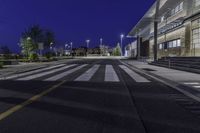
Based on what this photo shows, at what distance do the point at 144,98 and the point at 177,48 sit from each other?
116ft

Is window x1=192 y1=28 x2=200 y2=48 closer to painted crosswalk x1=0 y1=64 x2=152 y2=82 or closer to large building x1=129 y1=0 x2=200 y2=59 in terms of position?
large building x1=129 y1=0 x2=200 y2=59

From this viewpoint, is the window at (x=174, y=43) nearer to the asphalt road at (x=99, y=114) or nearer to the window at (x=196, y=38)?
the window at (x=196, y=38)

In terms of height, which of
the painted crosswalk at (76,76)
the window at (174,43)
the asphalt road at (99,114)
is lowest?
the painted crosswalk at (76,76)

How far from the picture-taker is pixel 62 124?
702cm

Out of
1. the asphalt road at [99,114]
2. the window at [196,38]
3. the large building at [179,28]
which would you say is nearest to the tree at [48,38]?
the large building at [179,28]

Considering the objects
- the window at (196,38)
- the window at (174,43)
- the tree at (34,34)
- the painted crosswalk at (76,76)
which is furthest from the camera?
the tree at (34,34)

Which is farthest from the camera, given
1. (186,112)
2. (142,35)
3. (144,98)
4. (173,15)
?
(142,35)

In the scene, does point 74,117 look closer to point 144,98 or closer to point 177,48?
point 144,98

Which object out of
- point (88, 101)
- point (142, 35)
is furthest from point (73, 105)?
point (142, 35)

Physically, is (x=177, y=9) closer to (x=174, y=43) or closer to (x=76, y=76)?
(x=174, y=43)

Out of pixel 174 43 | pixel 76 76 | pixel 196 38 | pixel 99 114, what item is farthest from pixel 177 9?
pixel 99 114

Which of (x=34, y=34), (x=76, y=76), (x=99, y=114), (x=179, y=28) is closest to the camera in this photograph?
(x=99, y=114)

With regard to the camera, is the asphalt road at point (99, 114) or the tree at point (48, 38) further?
the tree at point (48, 38)

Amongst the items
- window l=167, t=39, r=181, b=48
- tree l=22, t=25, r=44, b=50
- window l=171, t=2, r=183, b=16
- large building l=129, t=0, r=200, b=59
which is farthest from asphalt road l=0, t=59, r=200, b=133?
tree l=22, t=25, r=44, b=50
